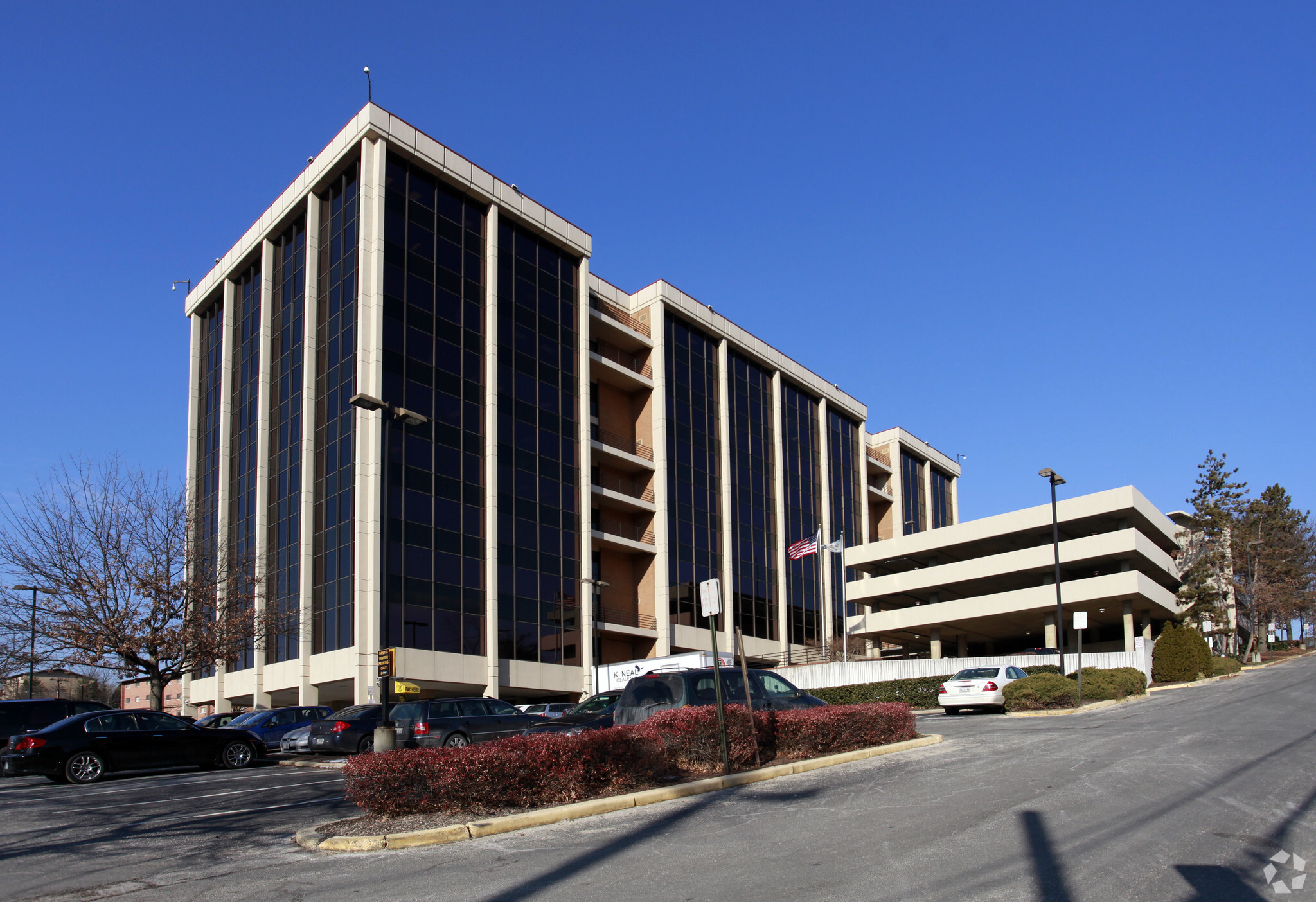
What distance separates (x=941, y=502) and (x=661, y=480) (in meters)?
42.1

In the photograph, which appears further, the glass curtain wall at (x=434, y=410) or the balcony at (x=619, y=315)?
the balcony at (x=619, y=315)

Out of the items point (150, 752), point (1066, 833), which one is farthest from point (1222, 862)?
point (150, 752)

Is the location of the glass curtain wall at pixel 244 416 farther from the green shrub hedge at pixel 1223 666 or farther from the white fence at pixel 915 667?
the green shrub hedge at pixel 1223 666

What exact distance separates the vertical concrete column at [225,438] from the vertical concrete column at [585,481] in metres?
15.9

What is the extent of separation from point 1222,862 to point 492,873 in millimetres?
5676

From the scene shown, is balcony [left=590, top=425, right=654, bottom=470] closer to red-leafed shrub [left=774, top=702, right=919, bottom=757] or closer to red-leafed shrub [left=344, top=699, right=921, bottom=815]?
red-leafed shrub [left=774, top=702, right=919, bottom=757]

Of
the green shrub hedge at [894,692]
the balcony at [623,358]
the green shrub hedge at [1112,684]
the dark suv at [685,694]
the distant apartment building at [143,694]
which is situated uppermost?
the balcony at [623,358]

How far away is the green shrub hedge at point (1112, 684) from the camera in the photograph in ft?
93.2

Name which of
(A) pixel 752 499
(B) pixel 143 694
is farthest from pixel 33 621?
(B) pixel 143 694

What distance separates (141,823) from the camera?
12.1 m

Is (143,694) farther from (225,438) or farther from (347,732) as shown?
(347,732)

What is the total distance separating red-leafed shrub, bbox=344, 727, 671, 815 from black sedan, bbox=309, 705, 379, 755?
12835 millimetres

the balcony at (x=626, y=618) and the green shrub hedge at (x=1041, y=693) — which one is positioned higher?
the balcony at (x=626, y=618)

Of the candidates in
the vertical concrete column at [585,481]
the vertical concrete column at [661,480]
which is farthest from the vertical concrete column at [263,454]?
the vertical concrete column at [661,480]
